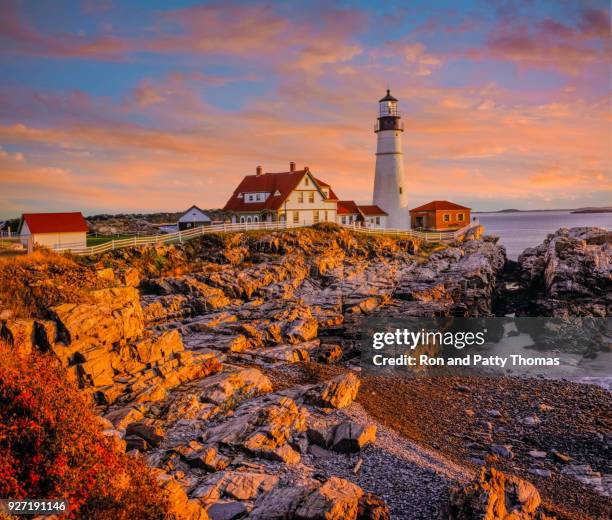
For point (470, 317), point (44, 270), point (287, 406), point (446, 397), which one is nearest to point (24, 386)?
point (287, 406)

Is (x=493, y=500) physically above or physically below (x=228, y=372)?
below

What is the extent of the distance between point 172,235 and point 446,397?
90.1 ft

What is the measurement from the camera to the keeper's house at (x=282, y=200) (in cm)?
5085

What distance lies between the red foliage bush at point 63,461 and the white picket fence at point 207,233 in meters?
24.8

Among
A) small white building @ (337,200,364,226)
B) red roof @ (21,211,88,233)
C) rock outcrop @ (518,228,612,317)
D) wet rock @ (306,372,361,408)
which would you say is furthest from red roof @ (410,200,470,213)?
wet rock @ (306,372,361,408)

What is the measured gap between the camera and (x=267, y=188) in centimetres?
5294

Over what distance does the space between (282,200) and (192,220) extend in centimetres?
869

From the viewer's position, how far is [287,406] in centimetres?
1555

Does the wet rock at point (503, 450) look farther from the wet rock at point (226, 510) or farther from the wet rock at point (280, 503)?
the wet rock at point (226, 510)

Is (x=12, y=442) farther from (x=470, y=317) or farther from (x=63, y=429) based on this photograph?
(x=470, y=317)

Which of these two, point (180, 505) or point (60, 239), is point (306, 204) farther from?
point (180, 505)

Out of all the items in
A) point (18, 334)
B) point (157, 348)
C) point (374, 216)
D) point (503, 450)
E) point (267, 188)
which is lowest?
point (503, 450)

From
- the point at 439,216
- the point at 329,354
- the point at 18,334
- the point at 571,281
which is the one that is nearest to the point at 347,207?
the point at 439,216

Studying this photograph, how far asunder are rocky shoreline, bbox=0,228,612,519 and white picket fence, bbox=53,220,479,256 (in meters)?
3.05
